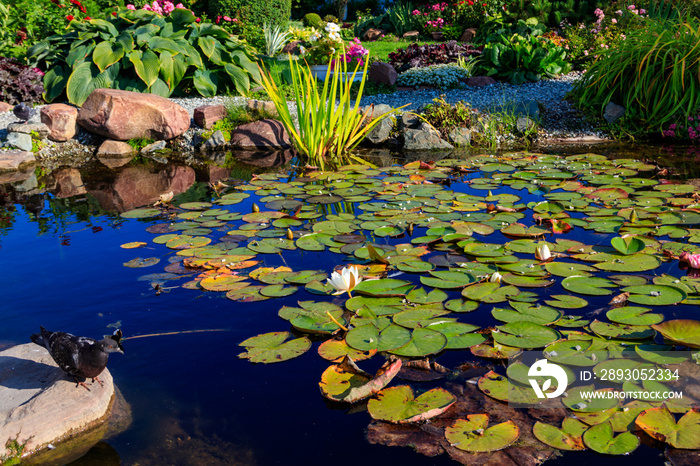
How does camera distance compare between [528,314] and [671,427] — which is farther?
[528,314]

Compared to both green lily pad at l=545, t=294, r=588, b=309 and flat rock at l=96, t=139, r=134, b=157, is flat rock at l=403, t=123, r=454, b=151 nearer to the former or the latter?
flat rock at l=96, t=139, r=134, b=157

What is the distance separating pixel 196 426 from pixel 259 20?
1258cm

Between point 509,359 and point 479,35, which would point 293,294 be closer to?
point 509,359

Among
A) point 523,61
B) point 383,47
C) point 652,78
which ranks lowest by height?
point 652,78

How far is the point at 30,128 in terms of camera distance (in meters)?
6.27

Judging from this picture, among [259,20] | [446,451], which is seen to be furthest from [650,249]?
[259,20]

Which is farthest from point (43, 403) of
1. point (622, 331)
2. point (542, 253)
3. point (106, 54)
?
point (106, 54)

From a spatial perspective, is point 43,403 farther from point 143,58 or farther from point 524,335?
point 143,58

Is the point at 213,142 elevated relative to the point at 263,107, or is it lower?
lower

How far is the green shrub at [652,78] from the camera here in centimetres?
553

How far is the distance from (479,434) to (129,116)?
599cm

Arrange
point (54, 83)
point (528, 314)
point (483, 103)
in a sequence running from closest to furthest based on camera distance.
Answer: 1. point (528, 314)
2. point (483, 103)
3. point (54, 83)

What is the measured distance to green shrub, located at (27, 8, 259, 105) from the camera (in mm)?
Result: 7230

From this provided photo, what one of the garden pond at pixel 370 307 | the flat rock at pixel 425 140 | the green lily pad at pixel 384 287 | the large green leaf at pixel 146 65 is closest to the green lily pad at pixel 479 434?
the garden pond at pixel 370 307
